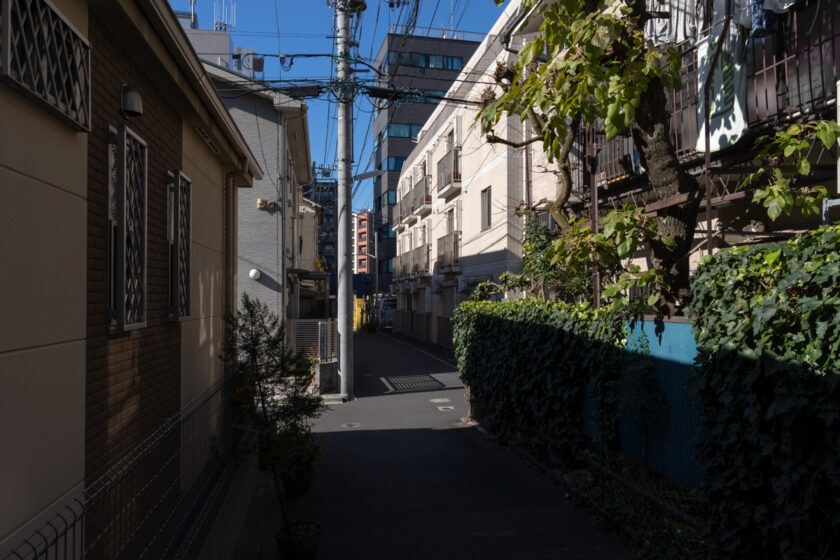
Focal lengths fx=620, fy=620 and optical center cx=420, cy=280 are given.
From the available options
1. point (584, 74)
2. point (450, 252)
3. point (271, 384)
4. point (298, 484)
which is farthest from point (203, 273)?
point (450, 252)

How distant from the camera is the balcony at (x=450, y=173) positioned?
1000 inches

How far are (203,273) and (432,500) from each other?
13.3 ft

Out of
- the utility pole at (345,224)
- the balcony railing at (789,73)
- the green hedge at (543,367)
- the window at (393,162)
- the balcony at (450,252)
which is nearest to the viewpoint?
the green hedge at (543,367)

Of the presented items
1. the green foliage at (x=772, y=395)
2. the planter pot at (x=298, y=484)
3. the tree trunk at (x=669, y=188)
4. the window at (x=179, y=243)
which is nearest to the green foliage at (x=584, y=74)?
the tree trunk at (x=669, y=188)

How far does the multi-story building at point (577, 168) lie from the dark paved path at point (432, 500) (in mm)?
3368

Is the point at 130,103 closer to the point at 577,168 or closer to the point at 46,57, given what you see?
the point at 46,57

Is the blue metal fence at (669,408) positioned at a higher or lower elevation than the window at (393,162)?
lower

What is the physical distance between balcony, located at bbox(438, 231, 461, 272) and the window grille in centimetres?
2194

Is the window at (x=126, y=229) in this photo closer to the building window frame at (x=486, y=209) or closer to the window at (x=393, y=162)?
the building window frame at (x=486, y=209)

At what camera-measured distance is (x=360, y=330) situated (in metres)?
48.4

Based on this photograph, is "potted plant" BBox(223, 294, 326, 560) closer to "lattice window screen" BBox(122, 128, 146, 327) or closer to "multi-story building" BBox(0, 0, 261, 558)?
"multi-story building" BBox(0, 0, 261, 558)

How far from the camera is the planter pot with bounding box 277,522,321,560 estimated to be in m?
5.55

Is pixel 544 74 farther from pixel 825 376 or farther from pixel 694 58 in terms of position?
pixel 694 58

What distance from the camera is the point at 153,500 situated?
184 inches
